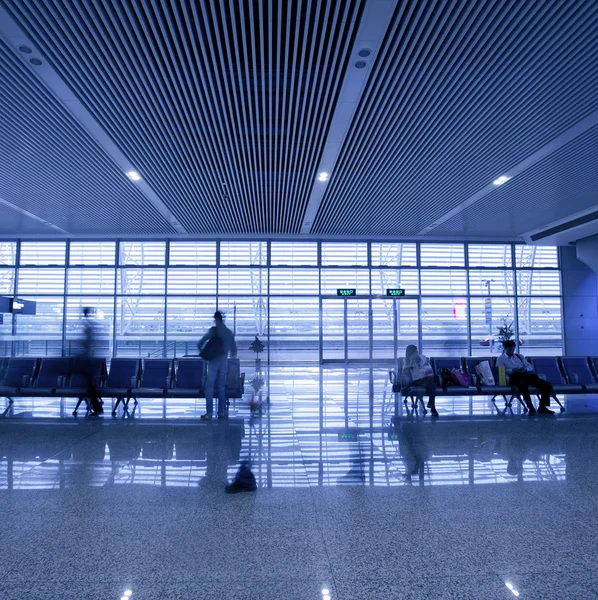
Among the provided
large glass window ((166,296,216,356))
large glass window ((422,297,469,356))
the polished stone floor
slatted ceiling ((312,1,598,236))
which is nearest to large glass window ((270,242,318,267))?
large glass window ((166,296,216,356))

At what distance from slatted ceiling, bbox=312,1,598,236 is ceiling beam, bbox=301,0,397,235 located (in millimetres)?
132

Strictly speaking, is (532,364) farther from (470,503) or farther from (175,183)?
(175,183)

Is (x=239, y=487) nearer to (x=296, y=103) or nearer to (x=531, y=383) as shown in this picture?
(x=296, y=103)

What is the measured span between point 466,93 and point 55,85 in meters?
5.19

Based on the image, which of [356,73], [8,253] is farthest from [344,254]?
[8,253]

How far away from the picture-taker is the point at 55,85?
5.79 meters

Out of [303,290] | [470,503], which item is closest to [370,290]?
[303,290]

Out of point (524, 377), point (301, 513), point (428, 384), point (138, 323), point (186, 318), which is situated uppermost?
point (186, 318)

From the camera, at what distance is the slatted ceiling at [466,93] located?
4645 millimetres

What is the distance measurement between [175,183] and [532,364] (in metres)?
7.70

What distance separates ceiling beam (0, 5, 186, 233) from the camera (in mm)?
4746

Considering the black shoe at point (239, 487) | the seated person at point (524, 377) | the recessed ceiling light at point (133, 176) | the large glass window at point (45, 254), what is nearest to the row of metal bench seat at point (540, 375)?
the seated person at point (524, 377)

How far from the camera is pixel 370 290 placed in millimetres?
15312

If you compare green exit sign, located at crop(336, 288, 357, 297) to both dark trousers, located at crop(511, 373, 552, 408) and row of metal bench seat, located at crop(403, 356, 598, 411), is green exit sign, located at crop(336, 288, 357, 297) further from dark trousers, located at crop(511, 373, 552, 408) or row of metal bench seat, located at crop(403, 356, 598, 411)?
dark trousers, located at crop(511, 373, 552, 408)
